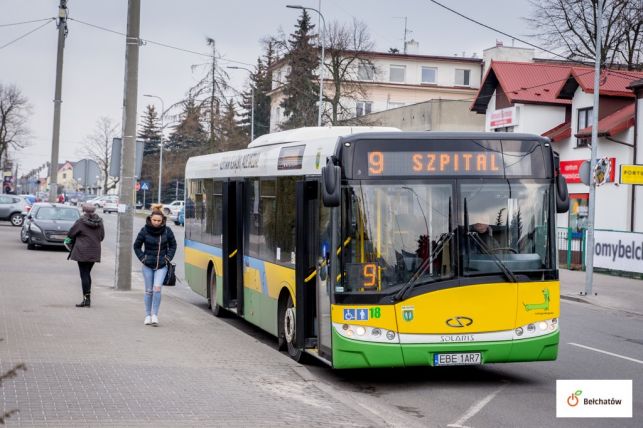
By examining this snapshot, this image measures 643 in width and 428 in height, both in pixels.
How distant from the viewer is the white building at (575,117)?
120 ft

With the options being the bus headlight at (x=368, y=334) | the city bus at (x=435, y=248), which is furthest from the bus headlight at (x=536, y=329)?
the bus headlight at (x=368, y=334)

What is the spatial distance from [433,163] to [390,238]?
0.98 m

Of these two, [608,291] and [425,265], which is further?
[608,291]

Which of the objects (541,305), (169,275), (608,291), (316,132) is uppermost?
(316,132)

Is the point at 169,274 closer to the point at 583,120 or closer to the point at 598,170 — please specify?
the point at 598,170

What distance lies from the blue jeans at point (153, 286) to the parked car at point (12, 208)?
40.6m

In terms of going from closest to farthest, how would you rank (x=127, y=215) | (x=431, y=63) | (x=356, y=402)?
(x=356, y=402), (x=127, y=215), (x=431, y=63)

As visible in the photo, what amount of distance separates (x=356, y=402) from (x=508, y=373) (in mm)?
2969

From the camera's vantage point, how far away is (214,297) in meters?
17.0

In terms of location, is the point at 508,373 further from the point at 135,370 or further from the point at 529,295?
the point at 135,370

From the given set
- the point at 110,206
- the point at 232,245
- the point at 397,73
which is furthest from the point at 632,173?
the point at 110,206

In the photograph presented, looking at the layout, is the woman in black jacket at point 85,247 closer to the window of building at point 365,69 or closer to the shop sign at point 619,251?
the shop sign at point 619,251

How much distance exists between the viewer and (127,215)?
19688 mm

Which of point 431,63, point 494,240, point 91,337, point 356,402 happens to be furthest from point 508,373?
point 431,63
